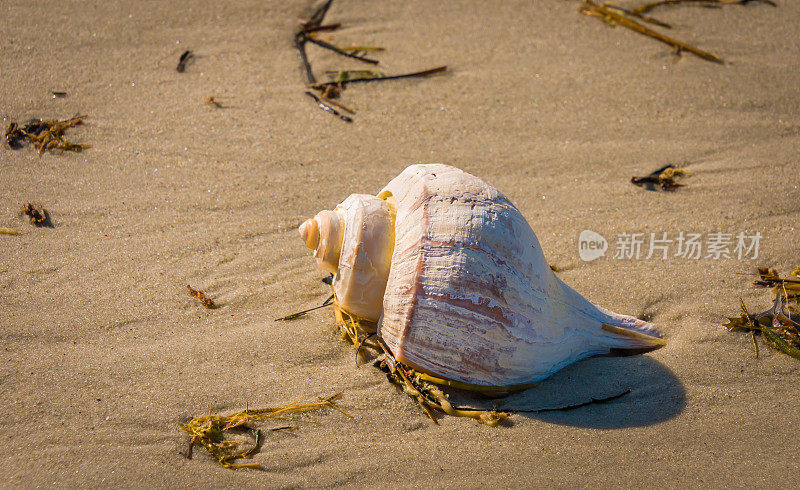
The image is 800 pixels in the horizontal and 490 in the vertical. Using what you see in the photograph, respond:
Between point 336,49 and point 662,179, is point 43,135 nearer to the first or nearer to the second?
point 336,49

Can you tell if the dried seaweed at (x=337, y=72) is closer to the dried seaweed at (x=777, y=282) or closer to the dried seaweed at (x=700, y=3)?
the dried seaweed at (x=700, y=3)

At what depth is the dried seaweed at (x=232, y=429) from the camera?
8.64ft

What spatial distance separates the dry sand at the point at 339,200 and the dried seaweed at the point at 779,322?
0.38 feet

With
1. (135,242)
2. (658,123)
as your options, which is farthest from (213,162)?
(658,123)

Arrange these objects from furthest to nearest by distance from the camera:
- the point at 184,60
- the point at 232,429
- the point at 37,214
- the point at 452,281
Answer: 1. the point at 184,60
2. the point at 37,214
3. the point at 232,429
4. the point at 452,281

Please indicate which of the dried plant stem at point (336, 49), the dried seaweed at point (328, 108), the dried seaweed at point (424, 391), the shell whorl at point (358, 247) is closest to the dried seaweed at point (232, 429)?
the dried seaweed at point (424, 391)

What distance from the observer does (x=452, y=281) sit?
2.62m

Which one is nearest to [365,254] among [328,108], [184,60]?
[328,108]

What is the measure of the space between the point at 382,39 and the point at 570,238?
2451mm

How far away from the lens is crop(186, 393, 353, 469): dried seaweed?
263cm

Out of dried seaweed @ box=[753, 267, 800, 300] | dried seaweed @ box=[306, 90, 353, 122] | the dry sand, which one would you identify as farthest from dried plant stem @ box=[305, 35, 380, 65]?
dried seaweed @ box=[753, 267, 800, 300]

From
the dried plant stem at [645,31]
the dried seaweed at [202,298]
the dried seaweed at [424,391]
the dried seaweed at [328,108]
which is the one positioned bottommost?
the dried seaweed at [424,391]

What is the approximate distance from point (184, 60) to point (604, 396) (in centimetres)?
389

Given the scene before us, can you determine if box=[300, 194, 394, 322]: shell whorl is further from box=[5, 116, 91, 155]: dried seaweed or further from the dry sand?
box=[5, 116, 91, 155]: dried seaweed
